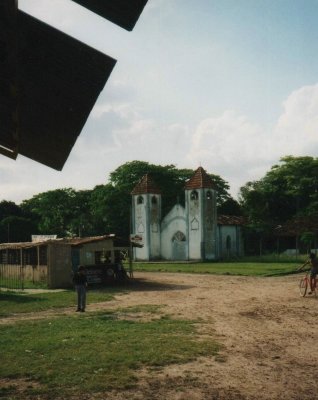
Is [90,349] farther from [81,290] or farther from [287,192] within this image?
[287,192]

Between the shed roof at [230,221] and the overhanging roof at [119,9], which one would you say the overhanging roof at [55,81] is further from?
the shed roof at [230,221]

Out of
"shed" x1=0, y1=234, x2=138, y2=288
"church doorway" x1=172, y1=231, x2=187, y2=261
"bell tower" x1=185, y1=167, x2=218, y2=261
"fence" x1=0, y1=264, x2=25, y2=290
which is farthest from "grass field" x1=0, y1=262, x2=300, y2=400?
"church doorway" x1=172, y1=231, x2=187, y2=261

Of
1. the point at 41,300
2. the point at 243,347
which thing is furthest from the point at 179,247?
the point at 243,347

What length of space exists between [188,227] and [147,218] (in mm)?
5680

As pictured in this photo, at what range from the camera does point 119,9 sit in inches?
115

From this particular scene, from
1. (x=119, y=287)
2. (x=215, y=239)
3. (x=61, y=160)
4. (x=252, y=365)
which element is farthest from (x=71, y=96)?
(x=215, y=239)

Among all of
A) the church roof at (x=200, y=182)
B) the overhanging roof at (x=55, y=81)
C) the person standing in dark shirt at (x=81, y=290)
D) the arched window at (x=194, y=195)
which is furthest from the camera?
the arched window at (x=194, y=195)

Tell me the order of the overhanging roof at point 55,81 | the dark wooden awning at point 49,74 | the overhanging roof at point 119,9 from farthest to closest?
the overhanging roof at point 55,81, the dark wooden awning at point 49,74, the overhanging roof at point 119,9

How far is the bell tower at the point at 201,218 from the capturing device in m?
50.9

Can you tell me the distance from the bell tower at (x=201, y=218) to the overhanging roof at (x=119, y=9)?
47.9 meters

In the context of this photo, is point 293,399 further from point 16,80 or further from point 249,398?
point 16,80

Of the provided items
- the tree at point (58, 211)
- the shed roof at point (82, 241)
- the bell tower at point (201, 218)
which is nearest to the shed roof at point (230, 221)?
the bell tower at point (201, 218)

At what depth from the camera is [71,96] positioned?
14.2ft

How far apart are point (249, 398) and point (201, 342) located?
3737mm
